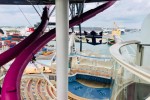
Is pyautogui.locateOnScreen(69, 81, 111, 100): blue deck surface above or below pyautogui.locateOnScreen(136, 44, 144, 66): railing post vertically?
below

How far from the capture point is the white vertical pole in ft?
7.23

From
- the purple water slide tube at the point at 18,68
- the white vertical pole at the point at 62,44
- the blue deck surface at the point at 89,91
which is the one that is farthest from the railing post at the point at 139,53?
the blue deck surface at the point at 89,91

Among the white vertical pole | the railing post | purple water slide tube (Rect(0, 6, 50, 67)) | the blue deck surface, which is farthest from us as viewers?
the blue deck surface

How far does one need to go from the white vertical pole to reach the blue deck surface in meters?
4.80

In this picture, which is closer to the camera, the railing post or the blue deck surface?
the railing post

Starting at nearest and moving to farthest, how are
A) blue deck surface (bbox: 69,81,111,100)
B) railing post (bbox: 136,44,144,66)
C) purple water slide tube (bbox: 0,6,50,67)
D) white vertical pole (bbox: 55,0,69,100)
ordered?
white vertical pole (bbox: 55,0,69,100), railing post (bbox: 136,44,144,66), purple water slide tube (bbox: 0,6,50,67), blue deck surface (bbox: 69,81,111,100)

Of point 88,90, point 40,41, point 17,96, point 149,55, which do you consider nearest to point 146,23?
point 149,55

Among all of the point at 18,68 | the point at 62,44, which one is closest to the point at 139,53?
the point at 62,44

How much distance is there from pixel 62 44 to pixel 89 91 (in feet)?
18.9

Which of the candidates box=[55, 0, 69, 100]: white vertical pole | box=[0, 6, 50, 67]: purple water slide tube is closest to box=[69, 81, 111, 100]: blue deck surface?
box=[0, 6, 50, 67]: purple water slide tube

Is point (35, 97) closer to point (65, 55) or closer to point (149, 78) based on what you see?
point (65, 55)

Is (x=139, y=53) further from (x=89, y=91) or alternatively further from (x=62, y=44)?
(x=89, y=91)

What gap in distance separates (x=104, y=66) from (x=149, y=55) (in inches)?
241

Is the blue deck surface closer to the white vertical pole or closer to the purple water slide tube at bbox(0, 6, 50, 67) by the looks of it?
the purple water slide tube at bbox(0, 6, 50, 67)
